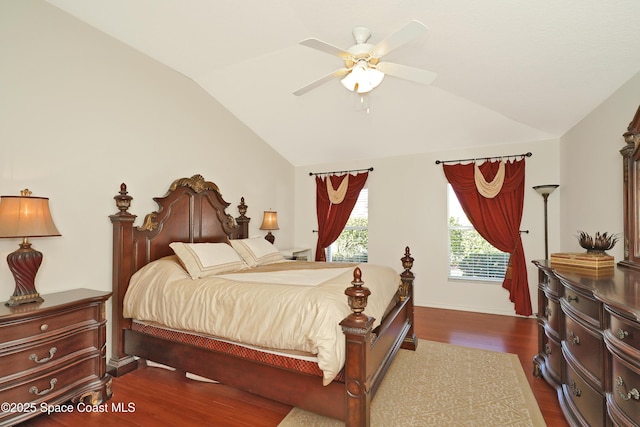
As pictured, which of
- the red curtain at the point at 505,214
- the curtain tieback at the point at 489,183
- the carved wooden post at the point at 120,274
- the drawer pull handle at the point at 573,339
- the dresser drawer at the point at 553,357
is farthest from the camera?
the curtain tieback at the point at 489,183

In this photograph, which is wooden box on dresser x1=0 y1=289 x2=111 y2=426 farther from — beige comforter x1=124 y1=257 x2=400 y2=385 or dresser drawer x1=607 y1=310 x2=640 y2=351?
dresser drawer x1=607 y1=310 x2=640 y2=351

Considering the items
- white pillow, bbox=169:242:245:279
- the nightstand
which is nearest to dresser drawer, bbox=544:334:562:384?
white pillow, bbox=169:242:245:279

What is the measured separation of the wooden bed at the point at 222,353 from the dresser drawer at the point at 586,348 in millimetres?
1169

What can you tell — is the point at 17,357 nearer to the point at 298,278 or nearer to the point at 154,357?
the point at 154,357

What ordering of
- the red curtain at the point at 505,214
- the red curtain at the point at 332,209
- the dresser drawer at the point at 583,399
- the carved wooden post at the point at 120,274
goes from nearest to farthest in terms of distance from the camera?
the dresser drawer at the point at 583,399
the carved wooden post at the point at 120,274
the red curtain at the point at 505,214
the red curtain at the point at 332,209

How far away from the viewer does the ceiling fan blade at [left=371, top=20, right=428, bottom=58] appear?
1.82 metres

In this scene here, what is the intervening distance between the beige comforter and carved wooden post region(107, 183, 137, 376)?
0.12 meters

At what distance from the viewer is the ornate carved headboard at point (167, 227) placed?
2785 mm

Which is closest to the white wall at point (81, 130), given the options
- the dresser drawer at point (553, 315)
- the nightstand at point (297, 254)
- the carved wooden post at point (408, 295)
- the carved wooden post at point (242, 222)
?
the carved wooden post at point (242, 222)

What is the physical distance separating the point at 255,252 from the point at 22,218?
2094 mm

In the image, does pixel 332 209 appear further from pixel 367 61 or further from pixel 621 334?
pixel 621 334

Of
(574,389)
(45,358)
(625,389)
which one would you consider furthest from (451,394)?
(45,358)

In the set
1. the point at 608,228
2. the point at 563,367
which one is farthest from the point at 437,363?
the point at 608,228

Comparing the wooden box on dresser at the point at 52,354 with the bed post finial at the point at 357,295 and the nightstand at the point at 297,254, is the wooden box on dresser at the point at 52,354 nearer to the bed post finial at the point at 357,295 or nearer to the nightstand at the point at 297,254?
the bed post finial at the point at 357,295
